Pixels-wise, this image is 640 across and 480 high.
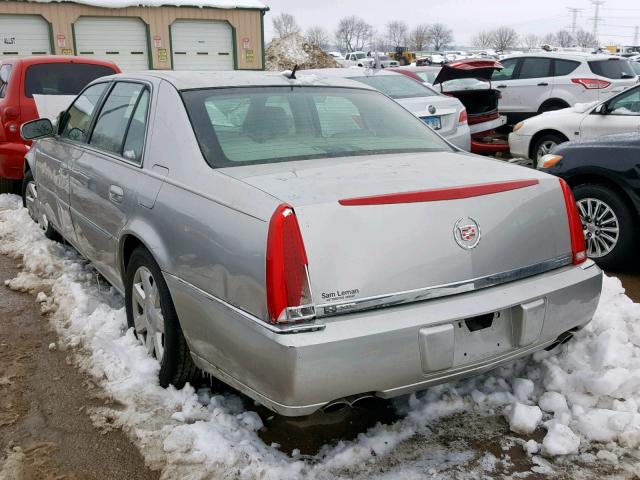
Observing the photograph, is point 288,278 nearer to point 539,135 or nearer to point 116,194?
point 116,194

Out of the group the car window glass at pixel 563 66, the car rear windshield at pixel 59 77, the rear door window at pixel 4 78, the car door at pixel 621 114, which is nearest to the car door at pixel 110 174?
the car rear windshield at pixel 59 77

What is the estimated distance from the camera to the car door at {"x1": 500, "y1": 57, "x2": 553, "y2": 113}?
11922 millimetres

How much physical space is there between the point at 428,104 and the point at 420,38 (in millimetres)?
95183

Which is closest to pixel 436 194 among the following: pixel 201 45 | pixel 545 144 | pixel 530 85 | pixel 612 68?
pixel 545 144

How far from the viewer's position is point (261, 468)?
2.51 meters

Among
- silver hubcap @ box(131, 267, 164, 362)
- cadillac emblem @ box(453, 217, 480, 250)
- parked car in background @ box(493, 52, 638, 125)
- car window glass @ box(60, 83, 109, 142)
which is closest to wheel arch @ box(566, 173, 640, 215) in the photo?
cadillac emblem @ box(453, 217, 480, 250)

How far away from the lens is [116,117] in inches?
153

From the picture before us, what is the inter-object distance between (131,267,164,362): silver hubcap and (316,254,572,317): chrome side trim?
1146 mm

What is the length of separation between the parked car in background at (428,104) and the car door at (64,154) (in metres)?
3.77

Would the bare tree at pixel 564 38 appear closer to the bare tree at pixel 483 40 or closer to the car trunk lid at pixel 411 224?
the bare tree at pixel 483 40

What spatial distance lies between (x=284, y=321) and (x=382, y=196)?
0.60 m

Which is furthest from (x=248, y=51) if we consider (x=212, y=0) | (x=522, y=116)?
(x=522, y=116)

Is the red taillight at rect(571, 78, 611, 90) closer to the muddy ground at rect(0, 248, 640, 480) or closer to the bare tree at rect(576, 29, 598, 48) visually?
the muddy ground at rect(0, 248, 640, 480)

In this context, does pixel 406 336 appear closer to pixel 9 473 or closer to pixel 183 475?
pixel 183 475
